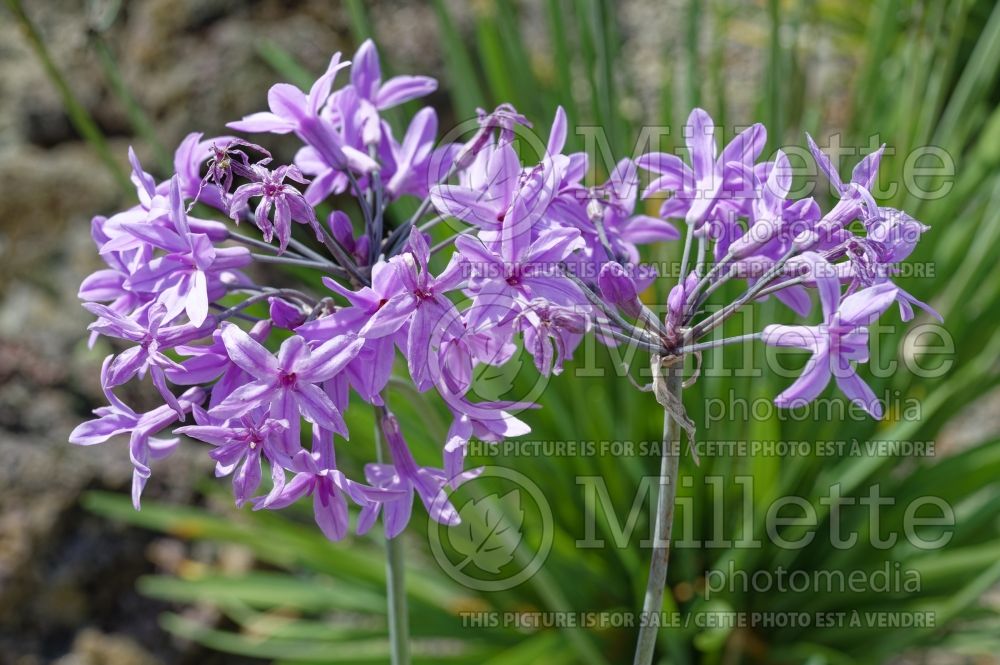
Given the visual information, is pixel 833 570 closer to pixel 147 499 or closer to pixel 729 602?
pixel 729 602

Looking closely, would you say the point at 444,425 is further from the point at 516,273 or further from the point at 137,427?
the point at 516,273

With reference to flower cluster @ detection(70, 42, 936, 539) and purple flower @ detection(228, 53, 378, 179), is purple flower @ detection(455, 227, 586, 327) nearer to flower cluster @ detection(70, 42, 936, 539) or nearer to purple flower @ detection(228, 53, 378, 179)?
flower cluster @ detection(70, 42, 936, 539)

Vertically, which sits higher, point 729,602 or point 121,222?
point 121,222

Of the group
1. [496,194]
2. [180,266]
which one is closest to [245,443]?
[180,266]

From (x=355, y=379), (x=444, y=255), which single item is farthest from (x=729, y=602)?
(x=355, y=379)

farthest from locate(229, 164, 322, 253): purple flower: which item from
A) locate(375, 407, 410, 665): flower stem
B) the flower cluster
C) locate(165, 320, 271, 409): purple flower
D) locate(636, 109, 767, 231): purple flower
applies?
locate(636, 109, 767, 231): purple flower

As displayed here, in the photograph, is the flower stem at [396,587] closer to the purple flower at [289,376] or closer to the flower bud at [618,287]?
the purple flower at [289,376]
